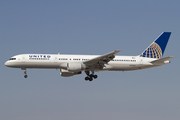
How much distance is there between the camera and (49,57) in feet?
162

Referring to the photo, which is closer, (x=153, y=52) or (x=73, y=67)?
(x=73, y=67)

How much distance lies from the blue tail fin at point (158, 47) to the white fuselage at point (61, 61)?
3.00 metres

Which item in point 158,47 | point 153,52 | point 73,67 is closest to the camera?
point 73,67

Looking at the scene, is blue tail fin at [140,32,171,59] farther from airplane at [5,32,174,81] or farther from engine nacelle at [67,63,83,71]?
engine nacelle at [67,63,83,71]

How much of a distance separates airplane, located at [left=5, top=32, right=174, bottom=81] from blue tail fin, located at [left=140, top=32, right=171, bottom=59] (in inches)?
8.0

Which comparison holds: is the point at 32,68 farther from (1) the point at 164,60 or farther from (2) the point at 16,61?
(1) the point at 164,60

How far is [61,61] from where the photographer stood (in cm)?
4959

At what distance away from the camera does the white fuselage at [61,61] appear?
48.8 metres

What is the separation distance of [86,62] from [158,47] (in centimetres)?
1552

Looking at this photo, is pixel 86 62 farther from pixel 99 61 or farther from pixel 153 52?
pixel 153 52

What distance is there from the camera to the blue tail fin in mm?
55812

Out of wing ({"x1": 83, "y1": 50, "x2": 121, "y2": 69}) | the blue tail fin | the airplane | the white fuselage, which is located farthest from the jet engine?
the blue tail fin

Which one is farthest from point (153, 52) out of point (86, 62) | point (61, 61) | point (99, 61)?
point (61, 61)

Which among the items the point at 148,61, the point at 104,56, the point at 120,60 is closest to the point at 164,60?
the point at 148,61
